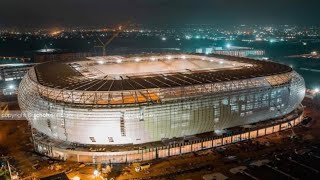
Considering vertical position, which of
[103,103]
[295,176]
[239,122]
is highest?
[103,103]

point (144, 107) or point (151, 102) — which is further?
point (151, 102)

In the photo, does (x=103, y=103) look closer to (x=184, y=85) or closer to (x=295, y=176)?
(x=184, y=85)

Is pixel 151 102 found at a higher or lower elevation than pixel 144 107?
higher

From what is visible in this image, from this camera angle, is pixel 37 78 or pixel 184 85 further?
pixel 37 78

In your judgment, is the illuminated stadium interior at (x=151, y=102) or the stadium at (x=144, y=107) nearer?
the stadium at (x=144, y=107)

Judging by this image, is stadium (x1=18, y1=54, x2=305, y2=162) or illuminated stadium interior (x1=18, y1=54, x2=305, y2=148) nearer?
stadium (x1=18, y1=54, x2=305, y2=162)

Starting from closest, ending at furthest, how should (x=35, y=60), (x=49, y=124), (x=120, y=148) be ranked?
(x=120, y=148) < (x=49, y=124) < (x=35, y=60)

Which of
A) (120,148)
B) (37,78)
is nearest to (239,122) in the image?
(120,148)

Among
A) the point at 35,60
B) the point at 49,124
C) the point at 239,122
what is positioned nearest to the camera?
the point at 49,124
